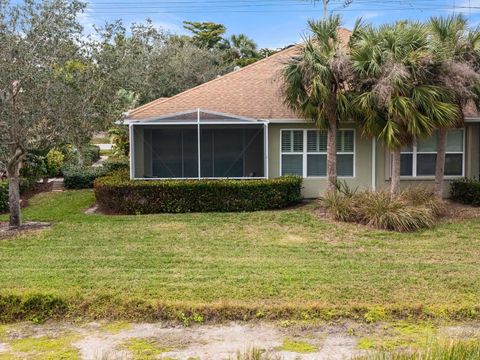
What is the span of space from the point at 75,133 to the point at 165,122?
3.76m

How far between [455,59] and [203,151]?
7.08 metres

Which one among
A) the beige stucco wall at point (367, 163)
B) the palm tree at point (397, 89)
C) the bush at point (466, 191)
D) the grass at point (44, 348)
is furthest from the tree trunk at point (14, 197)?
the bush at point (466, 191)

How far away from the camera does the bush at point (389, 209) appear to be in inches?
427

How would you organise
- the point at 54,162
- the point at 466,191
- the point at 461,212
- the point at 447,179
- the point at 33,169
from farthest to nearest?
1. the point at 54,162
2. the point at 33,169
3. the point at 447,179
4. the point at 466,191
5. the point at 461,212

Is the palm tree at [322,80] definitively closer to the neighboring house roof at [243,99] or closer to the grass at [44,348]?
the neighboring house roof at [243,99]

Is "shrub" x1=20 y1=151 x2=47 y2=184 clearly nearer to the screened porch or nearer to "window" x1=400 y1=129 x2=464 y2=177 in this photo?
the screened porch

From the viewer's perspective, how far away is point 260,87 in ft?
53.2

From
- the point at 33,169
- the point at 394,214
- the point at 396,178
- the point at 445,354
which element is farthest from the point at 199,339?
the point at 33,169

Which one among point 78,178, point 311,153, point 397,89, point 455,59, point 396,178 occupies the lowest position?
point 78,178

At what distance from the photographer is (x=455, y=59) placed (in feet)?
39.4

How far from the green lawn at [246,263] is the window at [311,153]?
2625 millimetres

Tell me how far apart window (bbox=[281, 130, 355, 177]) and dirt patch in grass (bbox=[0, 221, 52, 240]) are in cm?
678

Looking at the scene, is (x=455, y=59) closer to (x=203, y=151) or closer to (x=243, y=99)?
(x=243, y=99)

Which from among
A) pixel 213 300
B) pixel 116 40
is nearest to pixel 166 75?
pixel 116 40
